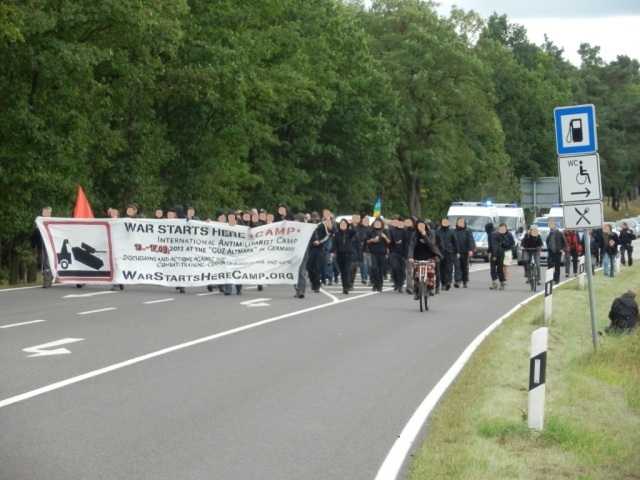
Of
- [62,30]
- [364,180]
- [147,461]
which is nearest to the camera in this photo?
[147,461]

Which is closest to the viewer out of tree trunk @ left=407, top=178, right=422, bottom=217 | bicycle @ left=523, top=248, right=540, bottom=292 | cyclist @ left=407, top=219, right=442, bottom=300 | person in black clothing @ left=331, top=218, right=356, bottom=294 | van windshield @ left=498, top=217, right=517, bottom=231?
cyclist @ left=407, top=219, right=442, bottom=300

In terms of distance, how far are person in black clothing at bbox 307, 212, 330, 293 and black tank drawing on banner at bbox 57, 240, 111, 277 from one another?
4.69 meters

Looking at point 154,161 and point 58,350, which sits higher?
point 154,161

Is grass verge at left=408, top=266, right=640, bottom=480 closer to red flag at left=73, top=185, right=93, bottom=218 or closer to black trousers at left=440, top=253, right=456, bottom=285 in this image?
black trousers at left=440, top=253, right=456, bottom=285

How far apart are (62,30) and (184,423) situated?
25.4m

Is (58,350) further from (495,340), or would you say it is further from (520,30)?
(520,30)

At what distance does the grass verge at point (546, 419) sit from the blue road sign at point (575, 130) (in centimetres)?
263

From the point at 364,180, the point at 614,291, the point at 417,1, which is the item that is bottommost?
the point at 614,291

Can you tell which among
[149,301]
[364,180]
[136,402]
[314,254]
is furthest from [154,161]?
[136,402]

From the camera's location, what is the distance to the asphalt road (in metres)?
8.70

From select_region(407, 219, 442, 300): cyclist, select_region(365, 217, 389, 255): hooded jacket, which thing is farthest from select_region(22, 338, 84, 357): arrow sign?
select_region(365, 217, 389, 255): hooded jacket

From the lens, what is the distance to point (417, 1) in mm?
76938

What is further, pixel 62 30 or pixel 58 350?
pixel 62 30

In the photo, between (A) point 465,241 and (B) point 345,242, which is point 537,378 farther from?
(A) point 465,241
